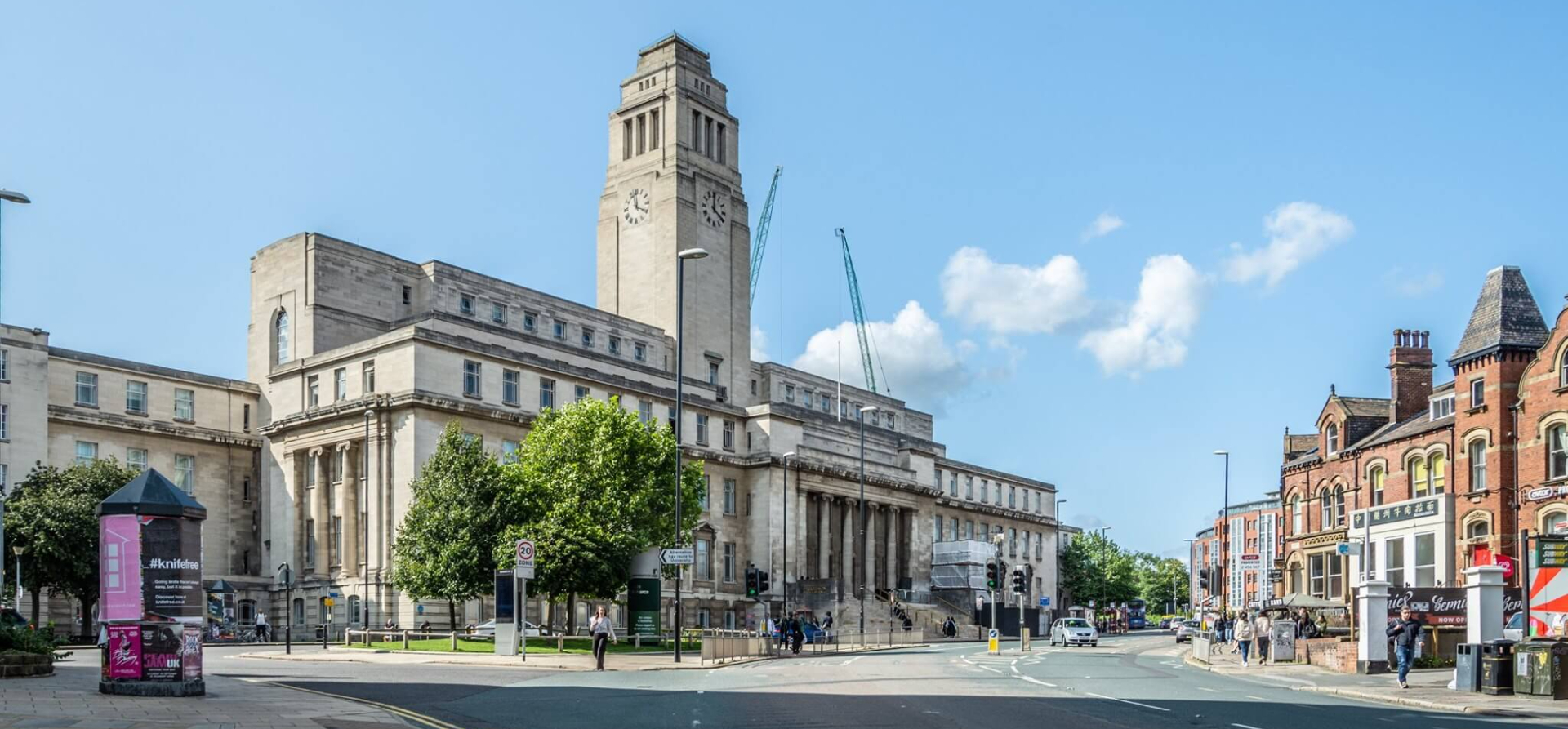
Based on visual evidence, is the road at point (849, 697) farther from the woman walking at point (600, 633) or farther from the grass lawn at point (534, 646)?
the grass lawn at point (534, 646)

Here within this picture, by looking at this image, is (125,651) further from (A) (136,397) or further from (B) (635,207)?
(B) (635,207)

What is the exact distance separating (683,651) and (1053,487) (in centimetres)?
9246

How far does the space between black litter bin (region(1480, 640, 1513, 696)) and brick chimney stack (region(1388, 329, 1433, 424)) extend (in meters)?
31.3

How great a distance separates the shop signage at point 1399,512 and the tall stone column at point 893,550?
49.5m

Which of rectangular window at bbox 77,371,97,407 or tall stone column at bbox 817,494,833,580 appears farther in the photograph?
tall stone column at bbox 817,494,833,580

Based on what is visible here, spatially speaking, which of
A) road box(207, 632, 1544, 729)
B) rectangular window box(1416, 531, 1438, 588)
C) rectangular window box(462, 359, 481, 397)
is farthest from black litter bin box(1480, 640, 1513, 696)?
rectangular window box(462, 359, 481, 397)

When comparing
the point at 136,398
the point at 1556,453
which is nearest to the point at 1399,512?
the point at 1556,453

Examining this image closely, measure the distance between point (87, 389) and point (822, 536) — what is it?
46.0m

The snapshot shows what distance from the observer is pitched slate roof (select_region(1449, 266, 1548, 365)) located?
47406 mm

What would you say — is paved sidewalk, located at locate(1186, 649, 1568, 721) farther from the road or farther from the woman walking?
the woman walking

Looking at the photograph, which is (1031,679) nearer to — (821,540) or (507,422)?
(507,422)

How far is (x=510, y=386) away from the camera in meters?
77.2

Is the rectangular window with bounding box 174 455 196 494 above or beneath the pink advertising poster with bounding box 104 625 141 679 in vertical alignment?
above

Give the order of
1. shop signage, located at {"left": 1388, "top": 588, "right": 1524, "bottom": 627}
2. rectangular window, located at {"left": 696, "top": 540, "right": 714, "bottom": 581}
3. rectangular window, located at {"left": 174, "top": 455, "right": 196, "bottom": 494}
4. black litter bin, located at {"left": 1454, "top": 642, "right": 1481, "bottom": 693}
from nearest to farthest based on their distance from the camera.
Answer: black litter bin, located at {"left": 1454, "top": 642, "right": 1481, "bottom": 693} < shop signage, located at {"left": 1388, "top": 588, "right": 1524, "bottom": 627} < rectangular window, located at {"left": 174, "top": 455, "right": 196, "bottom": 494} < rectangular window, located at {"left": 696, "top": 540, "right": 714, "bottom": 581}
